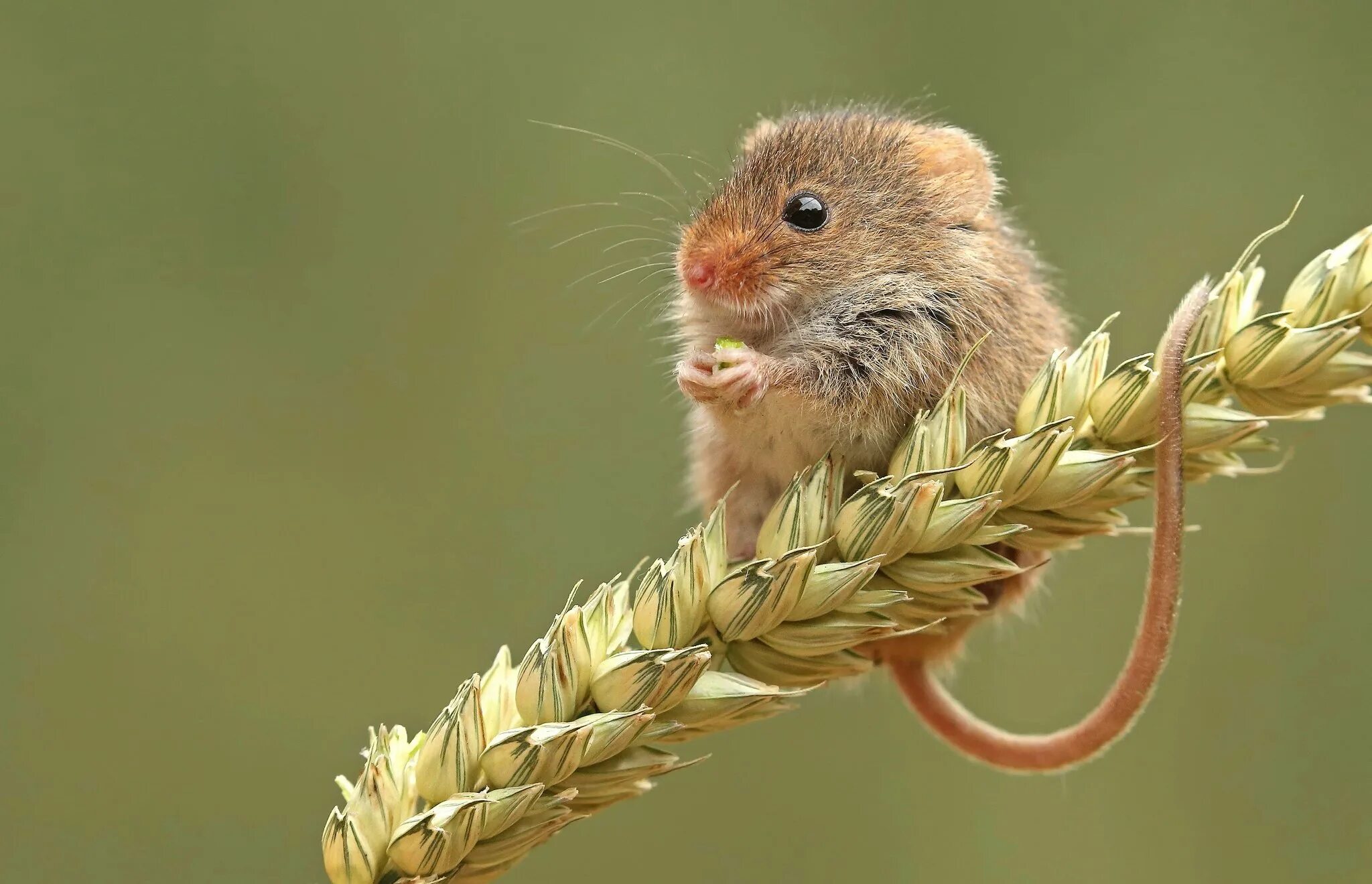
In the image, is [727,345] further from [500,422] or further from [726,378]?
[500,422]

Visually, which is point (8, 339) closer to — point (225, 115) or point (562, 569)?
point (225, 115)

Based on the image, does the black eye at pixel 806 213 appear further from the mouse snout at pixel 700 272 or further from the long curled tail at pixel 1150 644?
the long curled tail at pixel 1150 644

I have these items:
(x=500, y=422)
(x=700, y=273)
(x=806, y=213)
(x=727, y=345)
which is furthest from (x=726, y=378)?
(x=500, y=422)

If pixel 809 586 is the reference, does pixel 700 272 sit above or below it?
above

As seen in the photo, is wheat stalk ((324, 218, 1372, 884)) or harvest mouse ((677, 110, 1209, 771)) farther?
harvest mouse ((677, 110, 1209, 771))

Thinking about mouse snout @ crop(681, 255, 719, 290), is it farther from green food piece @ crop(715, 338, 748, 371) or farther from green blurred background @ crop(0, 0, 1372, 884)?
green blurred background @ crop(0, 0, 1372, 884)

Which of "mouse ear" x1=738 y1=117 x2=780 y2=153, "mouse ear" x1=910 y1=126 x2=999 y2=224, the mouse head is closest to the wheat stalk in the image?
the mouse head

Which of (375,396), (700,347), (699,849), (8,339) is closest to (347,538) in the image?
(375,396)
